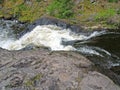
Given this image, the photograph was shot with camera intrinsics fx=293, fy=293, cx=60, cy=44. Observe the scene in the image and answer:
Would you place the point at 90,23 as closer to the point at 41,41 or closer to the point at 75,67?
the point at 41,41

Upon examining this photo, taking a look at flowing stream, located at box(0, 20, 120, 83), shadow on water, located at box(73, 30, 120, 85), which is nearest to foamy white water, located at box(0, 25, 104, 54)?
flowing stream, located at box(0, 20, 120, 83)

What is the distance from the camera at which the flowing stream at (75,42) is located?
11.1 m

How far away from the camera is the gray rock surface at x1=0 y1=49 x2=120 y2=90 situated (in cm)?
614

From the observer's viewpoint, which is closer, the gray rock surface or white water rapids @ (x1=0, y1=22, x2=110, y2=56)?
the gray rock surface

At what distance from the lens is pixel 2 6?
21156 millimetres

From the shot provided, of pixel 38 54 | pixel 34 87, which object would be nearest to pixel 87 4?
pixel 38 54

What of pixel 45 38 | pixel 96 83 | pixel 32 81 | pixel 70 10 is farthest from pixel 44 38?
pixel 96 83

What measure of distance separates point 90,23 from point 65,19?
5.46ft

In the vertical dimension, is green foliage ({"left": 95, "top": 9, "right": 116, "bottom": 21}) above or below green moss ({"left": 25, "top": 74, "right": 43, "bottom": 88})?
below

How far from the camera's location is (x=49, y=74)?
254 inches

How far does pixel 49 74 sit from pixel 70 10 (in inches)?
448

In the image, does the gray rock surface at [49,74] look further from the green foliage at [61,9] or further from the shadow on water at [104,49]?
the green foliage at [61,9]

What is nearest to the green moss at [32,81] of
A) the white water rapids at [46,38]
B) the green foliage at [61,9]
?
the white water rapids at [46,38]

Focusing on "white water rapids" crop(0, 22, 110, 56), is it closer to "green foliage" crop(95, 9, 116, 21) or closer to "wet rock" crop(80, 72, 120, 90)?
"green foliage" crop(95, 9, 116, 21)
